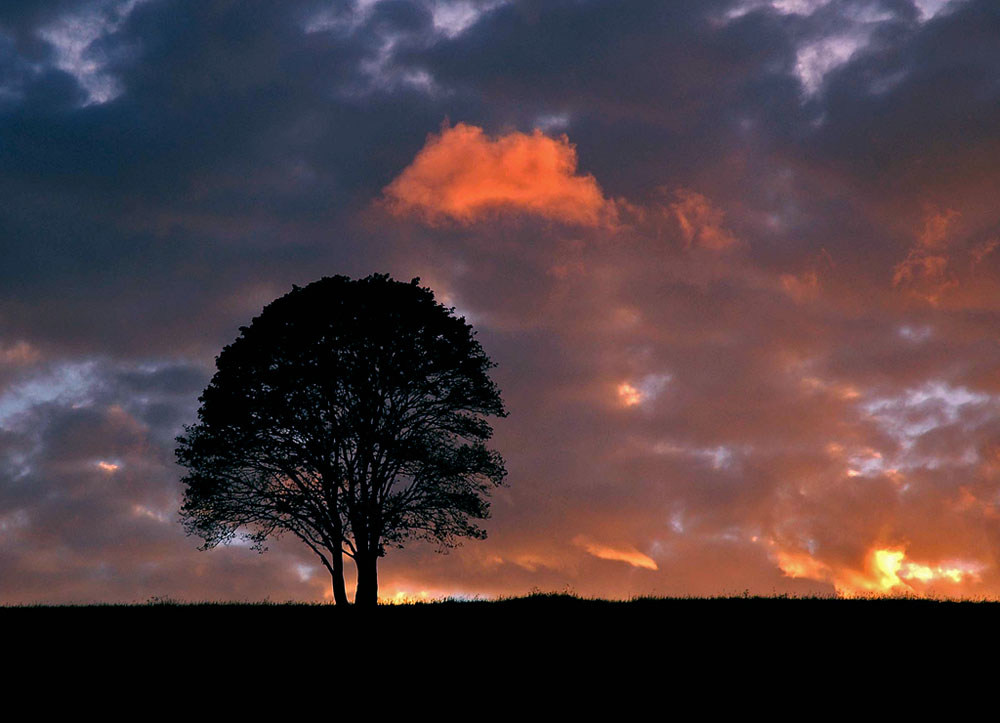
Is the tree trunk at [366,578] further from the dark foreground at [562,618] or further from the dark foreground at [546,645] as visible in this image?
the dark foreground at [546,645]

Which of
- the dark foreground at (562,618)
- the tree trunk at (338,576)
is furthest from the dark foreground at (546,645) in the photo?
the tree trunk at (338,576)

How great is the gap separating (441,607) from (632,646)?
8075 mm

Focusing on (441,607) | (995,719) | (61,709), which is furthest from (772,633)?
(61,709)

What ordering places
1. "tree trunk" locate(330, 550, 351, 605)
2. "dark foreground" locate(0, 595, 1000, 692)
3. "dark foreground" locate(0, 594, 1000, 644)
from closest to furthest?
"dark foreground" locate(0, 595, 1000, 692), "dark foreground" locate(0, 594, 1000, 644), "tree trunk" locate(330, 550, 351, 605)

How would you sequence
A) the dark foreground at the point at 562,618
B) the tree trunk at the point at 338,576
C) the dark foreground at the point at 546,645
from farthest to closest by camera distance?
the tree trunk at the point at 338,576, the dark foreground at the point at 562,618, the dark foreground at the point at 546,645

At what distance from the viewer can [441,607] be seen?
27.0 metres

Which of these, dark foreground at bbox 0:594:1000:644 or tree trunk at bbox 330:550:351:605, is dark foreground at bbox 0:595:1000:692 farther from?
tree trunk at bbox 330:550:351:605

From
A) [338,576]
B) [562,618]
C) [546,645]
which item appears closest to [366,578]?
[338,576]

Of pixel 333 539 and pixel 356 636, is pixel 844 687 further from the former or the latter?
pixel 333 539

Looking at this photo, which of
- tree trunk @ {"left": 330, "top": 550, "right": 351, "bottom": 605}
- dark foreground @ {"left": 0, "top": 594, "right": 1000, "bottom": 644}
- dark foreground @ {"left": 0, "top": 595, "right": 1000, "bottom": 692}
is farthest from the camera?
tree trunk @ {"left": 330, "top": 550, "right": 351, "bottom": 605}

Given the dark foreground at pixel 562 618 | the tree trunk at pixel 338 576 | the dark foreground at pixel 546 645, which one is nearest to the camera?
the dark foreground at pixel 546 645

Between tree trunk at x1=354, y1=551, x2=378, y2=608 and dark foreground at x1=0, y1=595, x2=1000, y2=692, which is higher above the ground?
tree trunk at x1=354, y1=551, x2=378, y2=608

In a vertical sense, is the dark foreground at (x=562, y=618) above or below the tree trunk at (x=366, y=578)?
below

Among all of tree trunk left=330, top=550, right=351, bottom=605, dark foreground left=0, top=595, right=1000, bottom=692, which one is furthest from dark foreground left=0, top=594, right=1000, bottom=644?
tree trunk left=330, top=550, right=351, bottom=605
